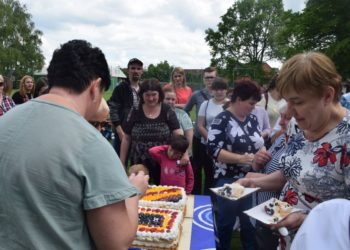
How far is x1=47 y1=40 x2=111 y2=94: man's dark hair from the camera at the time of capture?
1092 mm

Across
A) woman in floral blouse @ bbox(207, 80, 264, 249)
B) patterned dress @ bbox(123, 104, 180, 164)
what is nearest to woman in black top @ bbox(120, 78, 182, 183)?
patterned dress @ bbox(123, 104, 180, 164)

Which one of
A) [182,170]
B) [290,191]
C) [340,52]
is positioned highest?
[340,52]

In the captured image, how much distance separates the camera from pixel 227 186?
2.16 meters

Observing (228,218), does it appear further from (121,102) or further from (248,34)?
(248,34)

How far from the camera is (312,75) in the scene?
1412mm

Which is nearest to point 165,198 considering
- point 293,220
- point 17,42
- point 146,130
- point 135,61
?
point 146,130

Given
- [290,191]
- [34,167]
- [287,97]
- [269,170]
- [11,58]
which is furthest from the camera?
[11,58]

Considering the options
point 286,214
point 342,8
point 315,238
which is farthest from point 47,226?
point 342,8

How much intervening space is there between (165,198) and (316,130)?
1.30 meters

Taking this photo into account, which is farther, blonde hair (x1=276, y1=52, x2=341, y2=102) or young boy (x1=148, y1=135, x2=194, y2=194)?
young boy (x1=148, y1=135, x2=194, y2=194)

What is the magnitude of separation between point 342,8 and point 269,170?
21.9 meters

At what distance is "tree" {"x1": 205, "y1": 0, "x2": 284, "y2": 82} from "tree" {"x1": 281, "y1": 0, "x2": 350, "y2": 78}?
1686cm

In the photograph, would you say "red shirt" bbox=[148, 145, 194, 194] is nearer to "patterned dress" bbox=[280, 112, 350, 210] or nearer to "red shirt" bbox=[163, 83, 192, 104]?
"patterned dress" bbox=[280, 112, 350, 210]

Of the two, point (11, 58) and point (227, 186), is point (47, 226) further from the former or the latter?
point (11, 58)
